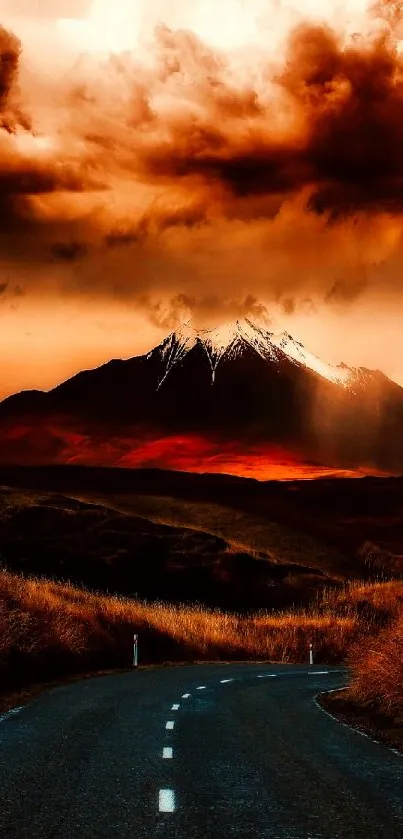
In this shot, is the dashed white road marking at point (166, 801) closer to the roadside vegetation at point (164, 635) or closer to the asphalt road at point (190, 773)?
the asphalt road at point (190, 773)

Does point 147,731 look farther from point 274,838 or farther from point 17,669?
point 17,669

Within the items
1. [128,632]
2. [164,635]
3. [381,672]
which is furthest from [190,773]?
[164,635]

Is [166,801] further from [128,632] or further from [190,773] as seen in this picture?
[128,632]

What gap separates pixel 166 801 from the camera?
9.05 metres

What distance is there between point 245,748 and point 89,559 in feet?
215

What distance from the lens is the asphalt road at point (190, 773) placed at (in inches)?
316

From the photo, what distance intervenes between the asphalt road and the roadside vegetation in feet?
6.30

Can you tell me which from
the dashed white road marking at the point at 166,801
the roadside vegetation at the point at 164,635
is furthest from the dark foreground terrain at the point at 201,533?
the dashed white road marking at the point at 166,801

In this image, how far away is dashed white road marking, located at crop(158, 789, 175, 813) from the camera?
28.5 ft

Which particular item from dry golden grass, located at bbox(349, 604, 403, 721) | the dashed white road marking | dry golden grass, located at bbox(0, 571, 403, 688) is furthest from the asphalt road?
dry golden grass, located at bbox(0, 571, 403, 688)

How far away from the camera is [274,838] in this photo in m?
7.54

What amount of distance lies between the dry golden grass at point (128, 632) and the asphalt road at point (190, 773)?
5.59 meters

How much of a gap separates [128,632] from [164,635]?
3354 millimetres

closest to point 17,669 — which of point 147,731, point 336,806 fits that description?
point 147,731
